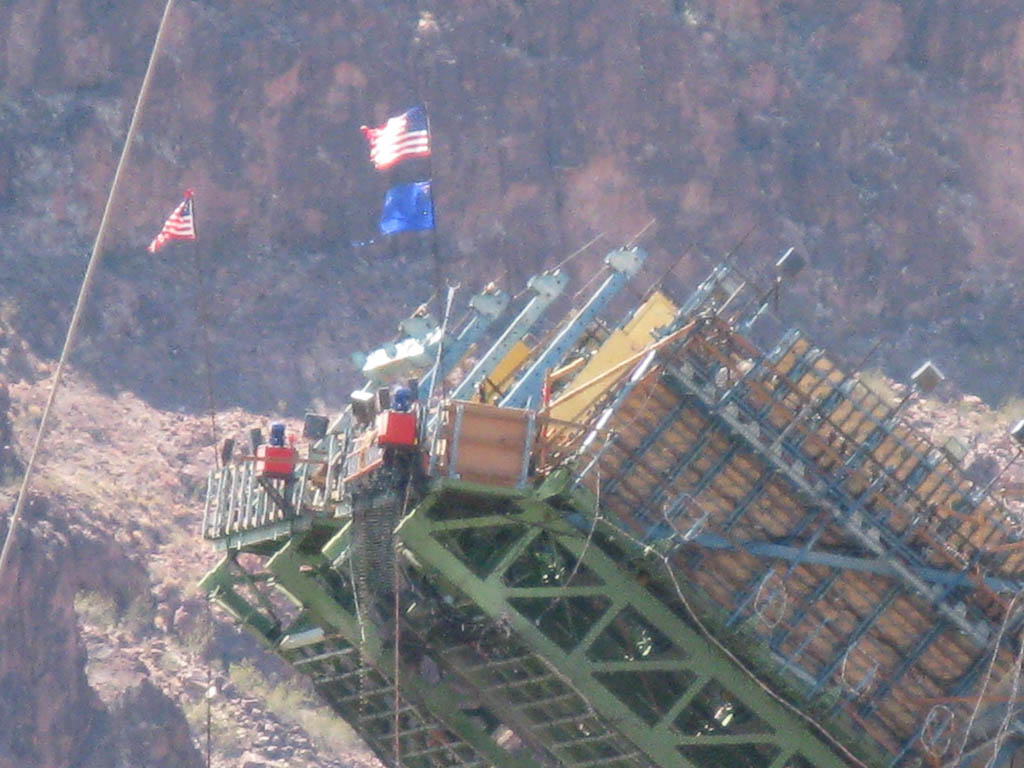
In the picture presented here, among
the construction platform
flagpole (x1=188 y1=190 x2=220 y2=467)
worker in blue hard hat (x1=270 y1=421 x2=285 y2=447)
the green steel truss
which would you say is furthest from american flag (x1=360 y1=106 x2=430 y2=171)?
the green steel truss

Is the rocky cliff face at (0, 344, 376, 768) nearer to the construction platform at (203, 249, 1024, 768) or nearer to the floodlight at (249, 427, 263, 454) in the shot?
the floodlight at (249, 427, 263, 454)

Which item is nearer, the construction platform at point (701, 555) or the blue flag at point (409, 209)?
the construction platform at point (701, 555)

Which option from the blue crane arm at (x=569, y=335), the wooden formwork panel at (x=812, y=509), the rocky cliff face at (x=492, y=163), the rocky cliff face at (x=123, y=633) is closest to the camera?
the wooden formwork panel at (x=812, y=509)

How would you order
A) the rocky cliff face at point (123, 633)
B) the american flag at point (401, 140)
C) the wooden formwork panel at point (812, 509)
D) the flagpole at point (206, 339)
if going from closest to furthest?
1. the wooden formwork panel at point (812, 509)
2. the american flag at point (401, 140)
3. the flagpole at point (206, 339)
4. the rocky cliff face at point (123, 633)

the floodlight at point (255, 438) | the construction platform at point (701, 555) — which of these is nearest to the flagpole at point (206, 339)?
the floodlight at point (255, 438)

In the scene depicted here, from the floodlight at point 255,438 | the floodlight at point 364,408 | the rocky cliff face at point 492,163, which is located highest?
the rocky cliff face at point 492,163

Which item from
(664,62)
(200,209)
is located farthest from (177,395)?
(664,62)

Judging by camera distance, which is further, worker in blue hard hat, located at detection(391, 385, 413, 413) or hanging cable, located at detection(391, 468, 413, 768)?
hanging cable, located at detection(391, 468, 413, 768)

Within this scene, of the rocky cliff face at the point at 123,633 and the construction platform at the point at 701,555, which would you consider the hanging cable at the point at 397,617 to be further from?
the rocky cliff face at the point at 123,633
